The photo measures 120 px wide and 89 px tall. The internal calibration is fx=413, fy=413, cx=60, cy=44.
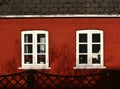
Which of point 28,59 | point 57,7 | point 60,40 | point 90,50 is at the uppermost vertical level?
point 57,7

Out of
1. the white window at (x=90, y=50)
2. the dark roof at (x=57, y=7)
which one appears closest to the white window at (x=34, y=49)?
the dark roof at (x=57, y=7)

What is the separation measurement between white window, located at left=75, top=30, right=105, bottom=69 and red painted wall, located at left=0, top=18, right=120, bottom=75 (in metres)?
0.19

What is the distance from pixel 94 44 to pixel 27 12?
3.44m

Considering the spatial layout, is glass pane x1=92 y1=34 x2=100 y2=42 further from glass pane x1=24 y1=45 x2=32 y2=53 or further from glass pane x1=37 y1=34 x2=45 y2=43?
glass pane x1=24 y1=45 x2=32 y2=53

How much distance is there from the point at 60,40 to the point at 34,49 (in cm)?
129

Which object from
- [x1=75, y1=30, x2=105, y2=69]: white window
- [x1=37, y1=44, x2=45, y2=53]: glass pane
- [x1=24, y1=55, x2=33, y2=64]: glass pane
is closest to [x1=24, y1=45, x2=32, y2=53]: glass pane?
[x1=24, y1=55, x2=33, y2=64]: glass pane

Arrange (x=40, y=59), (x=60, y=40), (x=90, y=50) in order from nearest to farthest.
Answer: (x=90, y=50) → (x=60, y=40) → (x=40, y=59)

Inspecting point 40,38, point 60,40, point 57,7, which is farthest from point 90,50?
point 57,7

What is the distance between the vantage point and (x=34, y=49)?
1927cm

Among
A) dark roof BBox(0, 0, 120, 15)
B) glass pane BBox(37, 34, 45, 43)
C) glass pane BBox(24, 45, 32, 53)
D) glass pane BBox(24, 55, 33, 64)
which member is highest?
dark roof BBox(0, 0, 120, 15)

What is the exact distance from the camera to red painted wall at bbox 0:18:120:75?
62.3 ft

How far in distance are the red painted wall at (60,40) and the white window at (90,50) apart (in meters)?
0.19

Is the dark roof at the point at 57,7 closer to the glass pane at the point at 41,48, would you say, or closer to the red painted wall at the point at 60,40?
the red painted wall at the point at 60,40

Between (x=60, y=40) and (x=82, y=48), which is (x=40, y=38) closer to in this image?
(x=60, y=40)
